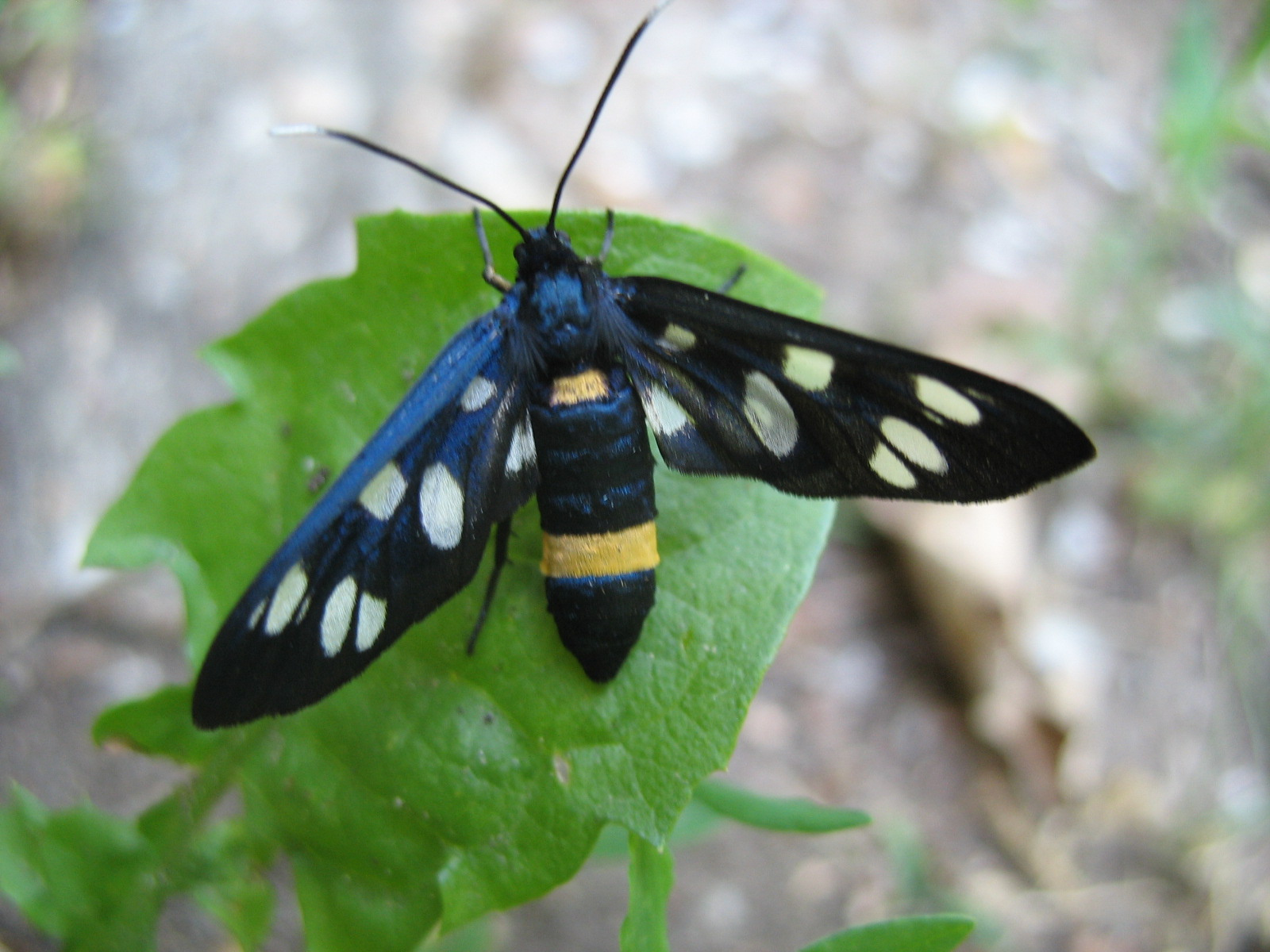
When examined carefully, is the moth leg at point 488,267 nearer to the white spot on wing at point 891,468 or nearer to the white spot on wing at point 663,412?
the white spot on wing at point 663,412

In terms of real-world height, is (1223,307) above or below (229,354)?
above

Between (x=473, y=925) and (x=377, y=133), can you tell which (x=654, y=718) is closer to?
(x=473, y=925)

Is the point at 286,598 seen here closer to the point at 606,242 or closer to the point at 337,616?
the point at 337,616

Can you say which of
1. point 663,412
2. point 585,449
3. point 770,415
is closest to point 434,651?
point 585,449

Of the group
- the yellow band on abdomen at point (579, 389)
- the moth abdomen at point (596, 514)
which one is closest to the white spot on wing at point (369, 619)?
the moth abdomen at point (596, 514)

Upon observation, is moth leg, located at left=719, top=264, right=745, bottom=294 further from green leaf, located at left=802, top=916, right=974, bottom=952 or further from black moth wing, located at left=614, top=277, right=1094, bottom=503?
green leaf, located at left=802, top=916, right=974, bottom=952

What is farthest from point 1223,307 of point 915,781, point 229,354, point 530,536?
point 229,354
